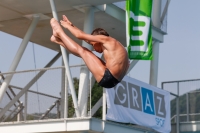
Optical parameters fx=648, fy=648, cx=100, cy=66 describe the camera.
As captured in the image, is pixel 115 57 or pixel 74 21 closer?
pixel 115 57

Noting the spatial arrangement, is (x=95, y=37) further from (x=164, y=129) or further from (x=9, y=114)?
(x=164, y=129)

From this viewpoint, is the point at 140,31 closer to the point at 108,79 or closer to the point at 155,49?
the point at 155,49

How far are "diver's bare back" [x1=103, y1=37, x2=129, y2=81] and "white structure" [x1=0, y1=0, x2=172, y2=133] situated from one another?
9881 millimetres

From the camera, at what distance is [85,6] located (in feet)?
65.9

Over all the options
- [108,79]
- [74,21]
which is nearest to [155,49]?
[74,21]

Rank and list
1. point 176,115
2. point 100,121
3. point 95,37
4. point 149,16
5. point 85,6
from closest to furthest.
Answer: point 95,37, point 100,121, point 85,6, point 149,16, point 176,115

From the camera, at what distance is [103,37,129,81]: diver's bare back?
7992 millimetres

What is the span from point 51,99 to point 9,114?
→ 142 centimetres

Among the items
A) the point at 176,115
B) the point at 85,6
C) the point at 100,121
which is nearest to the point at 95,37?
the point at 100,121

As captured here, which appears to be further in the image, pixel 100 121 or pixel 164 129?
pixel 164 129

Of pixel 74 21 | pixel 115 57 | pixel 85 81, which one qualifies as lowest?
pixel 115 57

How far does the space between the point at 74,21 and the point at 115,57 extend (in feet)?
44.8

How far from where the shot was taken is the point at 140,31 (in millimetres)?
21266

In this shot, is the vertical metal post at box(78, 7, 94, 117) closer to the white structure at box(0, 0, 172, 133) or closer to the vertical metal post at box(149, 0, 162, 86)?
the white structure at box(0, 0, 172, 133)
